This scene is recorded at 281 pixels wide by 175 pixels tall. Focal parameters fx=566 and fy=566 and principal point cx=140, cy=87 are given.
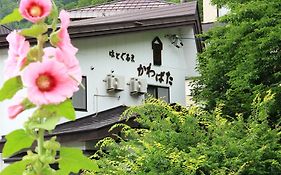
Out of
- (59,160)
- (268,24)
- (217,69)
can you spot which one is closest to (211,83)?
(217,69)

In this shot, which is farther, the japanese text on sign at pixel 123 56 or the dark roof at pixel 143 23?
the japanese text on sign at pixel 123 56

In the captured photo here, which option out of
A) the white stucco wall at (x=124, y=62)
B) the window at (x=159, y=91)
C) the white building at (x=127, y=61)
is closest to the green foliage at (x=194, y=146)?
the white building at (x=127, y=61)

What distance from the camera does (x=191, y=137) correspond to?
7.70m

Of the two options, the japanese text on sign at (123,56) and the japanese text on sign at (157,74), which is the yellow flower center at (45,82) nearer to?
the japanese text on sign at (123,56)

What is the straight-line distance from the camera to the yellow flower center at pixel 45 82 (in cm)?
135

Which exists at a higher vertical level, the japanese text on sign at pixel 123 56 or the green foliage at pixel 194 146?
the japanese text on sign at pixel 123 56

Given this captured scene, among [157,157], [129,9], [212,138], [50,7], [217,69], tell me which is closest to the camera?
[50,7]

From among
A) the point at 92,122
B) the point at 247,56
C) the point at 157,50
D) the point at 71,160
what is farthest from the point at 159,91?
the point at 71,160

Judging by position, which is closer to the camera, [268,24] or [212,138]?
[212,138]

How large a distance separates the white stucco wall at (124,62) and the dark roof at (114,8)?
20.2 ft

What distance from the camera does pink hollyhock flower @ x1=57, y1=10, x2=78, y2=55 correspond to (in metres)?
1.42

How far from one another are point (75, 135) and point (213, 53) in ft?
10.1

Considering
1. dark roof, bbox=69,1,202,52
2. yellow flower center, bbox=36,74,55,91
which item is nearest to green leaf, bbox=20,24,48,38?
yellow flower center, bbox=36,74,55,91

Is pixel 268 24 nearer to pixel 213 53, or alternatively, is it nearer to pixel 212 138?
pixel 213 53
